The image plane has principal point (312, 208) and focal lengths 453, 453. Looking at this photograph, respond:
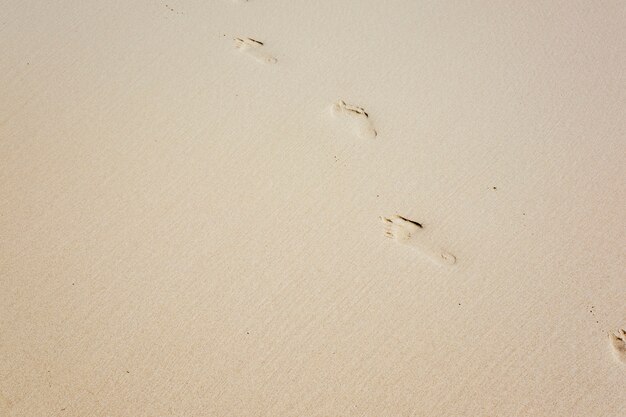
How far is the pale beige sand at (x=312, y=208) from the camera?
1547 millimetres

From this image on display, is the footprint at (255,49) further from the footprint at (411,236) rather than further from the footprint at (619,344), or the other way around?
the footprint at (619,344)

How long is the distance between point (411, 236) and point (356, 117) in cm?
67

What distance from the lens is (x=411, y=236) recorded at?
1.82 meters

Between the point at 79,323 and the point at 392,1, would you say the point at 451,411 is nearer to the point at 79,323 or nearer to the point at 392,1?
the point at 79,323

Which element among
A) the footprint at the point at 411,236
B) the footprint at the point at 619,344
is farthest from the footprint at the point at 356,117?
the footprint at the point at 619,344

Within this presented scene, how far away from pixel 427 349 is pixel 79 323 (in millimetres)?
1239

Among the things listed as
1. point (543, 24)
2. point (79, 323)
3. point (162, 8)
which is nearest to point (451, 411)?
point (79, 323)

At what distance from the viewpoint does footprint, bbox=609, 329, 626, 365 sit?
1565mm

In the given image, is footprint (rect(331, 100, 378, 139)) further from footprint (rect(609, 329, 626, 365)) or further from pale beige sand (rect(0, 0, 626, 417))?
footprint (rect(609, 329, 626, 365))

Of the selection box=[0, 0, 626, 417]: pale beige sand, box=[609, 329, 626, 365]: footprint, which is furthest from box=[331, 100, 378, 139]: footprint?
box=[609, 329, 626, 365]: footprint

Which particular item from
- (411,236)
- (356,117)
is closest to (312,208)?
(411,236)

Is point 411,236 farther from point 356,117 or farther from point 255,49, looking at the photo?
point 255,49

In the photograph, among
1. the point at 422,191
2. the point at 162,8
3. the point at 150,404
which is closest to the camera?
the point at 150,404

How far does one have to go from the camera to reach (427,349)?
1597 millimetres
